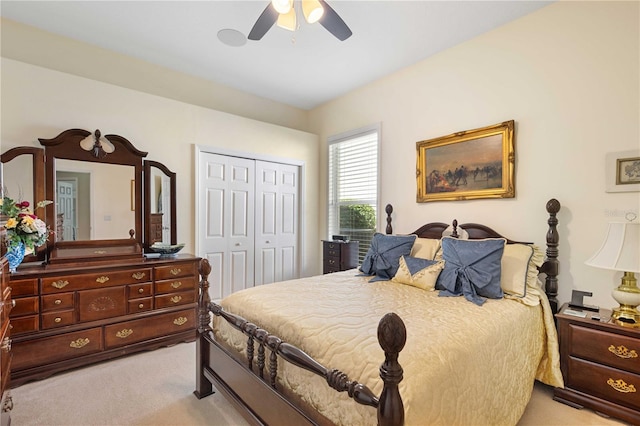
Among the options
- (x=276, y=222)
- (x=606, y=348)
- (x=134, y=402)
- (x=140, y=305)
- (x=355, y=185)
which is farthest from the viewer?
(x=276, y=222)

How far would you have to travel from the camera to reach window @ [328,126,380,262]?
4074mm

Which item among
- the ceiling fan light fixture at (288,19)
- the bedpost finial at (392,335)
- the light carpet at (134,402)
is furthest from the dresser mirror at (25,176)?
the bedpost finial at (392,335)

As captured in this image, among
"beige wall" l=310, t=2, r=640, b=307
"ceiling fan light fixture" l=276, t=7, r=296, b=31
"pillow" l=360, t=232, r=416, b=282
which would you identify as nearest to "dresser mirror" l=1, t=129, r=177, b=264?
"ceiling fan light fixture" l=276, t=7, r=296, b=31

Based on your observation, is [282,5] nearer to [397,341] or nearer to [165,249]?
[397,341]

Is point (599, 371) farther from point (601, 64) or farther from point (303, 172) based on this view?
point (303, 172)

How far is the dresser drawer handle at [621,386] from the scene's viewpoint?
1845mm

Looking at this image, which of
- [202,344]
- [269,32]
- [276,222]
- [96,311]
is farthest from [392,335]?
[276,222]

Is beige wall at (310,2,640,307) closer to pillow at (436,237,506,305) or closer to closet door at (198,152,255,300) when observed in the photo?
pillow at (436,237,506,305)

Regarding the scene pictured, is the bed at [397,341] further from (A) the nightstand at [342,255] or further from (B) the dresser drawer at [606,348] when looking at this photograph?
(A) the nightstand at [342,255]

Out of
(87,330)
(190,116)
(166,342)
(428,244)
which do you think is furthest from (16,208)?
(428,244)

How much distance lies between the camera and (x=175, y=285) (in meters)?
2.99

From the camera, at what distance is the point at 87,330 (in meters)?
2.50

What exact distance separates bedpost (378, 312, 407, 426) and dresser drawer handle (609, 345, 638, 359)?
6.05 ft

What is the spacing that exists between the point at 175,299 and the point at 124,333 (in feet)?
1.60
